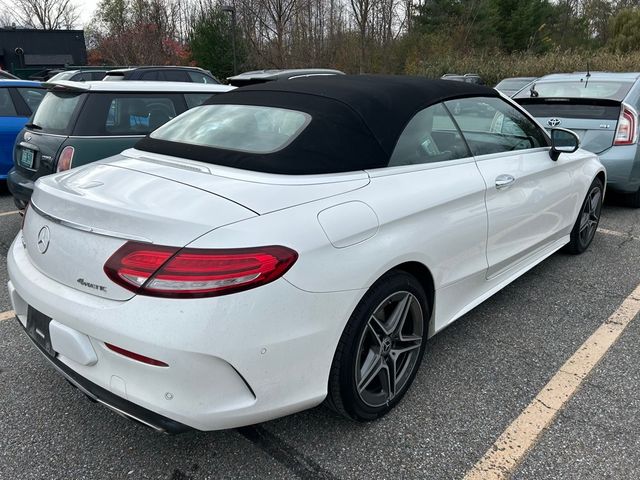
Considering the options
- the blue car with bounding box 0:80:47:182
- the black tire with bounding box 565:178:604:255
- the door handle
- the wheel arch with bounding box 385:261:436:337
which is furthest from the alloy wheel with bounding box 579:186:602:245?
the blue car with bounding box 0:80:47:182

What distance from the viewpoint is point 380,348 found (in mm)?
2332

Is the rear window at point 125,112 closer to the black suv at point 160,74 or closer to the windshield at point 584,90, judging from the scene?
the windshield at point 584,90

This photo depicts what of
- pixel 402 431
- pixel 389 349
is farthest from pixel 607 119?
pixel 402 431

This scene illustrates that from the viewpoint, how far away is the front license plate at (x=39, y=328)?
80.9 inches

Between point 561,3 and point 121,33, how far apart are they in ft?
104

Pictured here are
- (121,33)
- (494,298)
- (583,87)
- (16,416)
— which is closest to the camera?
(16,416)

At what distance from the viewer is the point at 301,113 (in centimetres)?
249

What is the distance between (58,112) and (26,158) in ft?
1.72

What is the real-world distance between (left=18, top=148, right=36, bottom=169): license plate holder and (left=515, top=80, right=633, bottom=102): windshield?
5.60 m

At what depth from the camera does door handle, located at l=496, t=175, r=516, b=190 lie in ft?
9.67

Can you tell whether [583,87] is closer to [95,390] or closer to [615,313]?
[615,313]

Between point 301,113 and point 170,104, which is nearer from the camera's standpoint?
point 301,113

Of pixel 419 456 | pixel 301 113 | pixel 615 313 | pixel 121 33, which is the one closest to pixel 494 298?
pixel 615 313

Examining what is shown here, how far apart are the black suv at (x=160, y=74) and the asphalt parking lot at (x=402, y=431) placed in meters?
9.32
